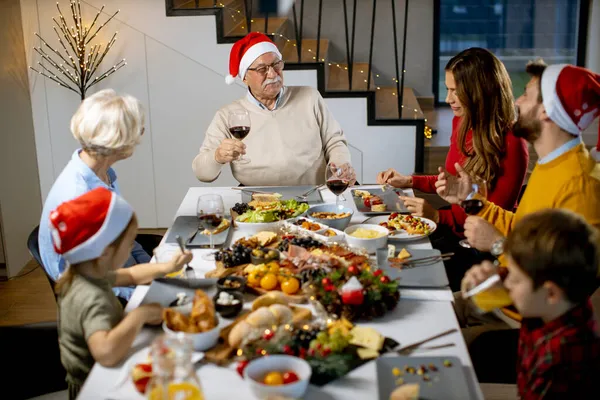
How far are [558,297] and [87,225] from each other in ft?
3.60

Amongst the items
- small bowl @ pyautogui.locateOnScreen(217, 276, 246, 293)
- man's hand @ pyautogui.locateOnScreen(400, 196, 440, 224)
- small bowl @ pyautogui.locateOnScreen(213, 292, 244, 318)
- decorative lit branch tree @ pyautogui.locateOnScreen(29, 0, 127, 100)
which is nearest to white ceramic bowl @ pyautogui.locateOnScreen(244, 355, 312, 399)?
small bowl @ pyautogui.locateOnScreen(213, 292, 244, 318)

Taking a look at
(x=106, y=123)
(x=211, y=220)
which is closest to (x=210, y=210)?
(x=211, y=220)

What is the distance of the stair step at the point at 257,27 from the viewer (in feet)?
15.6

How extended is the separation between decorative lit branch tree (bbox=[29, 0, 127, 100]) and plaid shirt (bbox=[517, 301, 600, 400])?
145 inches

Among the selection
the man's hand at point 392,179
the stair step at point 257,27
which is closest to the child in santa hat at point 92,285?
the man's hand at point 392,179

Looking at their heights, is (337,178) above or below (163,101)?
below

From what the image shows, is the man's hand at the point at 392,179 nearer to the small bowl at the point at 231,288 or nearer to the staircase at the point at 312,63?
the small bowl at the point at 231,288

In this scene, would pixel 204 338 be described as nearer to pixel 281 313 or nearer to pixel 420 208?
Answer: pixel 281 313

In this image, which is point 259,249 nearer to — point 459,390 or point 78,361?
point 78,361

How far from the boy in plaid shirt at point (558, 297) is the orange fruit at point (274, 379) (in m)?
0.56

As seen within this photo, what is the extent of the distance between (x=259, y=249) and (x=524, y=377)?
89 centimetres

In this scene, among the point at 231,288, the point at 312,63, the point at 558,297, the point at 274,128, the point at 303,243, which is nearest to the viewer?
the point at 558,297

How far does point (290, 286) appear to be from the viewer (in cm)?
190

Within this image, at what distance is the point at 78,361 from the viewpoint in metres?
1.74
